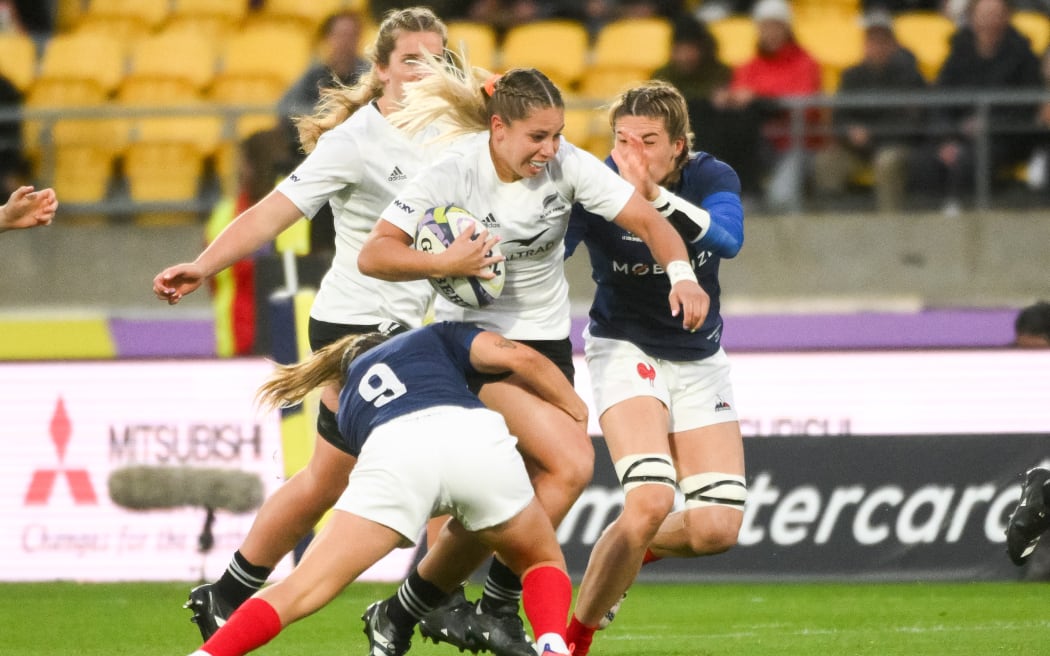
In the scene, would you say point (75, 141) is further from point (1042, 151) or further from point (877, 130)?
point (1042, 151)

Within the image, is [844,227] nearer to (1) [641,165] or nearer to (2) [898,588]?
(2) [898,588]

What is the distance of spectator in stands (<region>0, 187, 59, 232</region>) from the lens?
18.7 ft

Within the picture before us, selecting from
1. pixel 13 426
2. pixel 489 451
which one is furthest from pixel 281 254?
pixel 489 451

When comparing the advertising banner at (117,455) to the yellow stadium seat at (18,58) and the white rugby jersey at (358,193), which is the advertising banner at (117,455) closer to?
the white rugby jersey at (358,193)

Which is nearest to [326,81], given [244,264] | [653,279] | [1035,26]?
[244,264]

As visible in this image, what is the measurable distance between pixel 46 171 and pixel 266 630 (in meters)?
8.39

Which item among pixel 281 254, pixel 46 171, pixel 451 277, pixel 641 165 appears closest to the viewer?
pixel 451 277

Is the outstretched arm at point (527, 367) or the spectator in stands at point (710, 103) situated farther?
the spectator in stands at point (710, 103)

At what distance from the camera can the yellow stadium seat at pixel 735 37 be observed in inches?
492

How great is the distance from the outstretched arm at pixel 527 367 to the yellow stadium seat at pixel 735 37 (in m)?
7.50

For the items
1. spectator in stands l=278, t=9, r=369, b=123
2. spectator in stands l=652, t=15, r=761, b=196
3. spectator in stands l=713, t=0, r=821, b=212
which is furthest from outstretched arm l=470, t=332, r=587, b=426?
spectator in stands l=713, t=0, r=821, b=212

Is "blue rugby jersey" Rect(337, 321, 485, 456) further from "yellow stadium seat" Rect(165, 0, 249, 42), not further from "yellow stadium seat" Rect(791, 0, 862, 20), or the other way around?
"yellow stadium seat" Rect(165, 0, 249, 42)

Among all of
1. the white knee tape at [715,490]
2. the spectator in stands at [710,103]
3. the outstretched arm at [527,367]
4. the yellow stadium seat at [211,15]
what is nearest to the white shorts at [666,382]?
the white knee tape at [715,490]

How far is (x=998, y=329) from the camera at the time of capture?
987 cm
